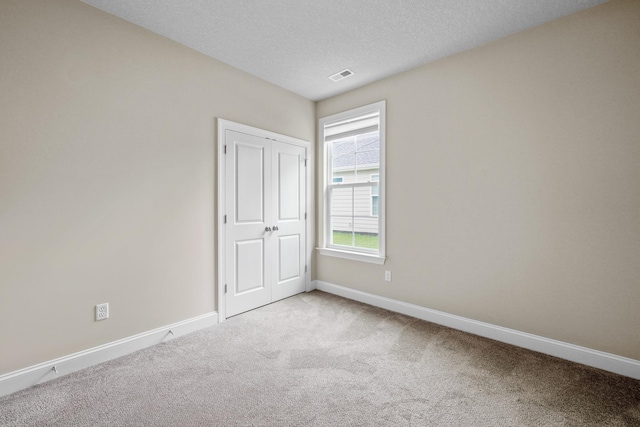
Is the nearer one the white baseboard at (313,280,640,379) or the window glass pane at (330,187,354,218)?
the white baseboard at (313,280,640,379)

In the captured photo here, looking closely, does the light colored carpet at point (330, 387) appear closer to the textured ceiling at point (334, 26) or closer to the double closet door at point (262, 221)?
the double closet door at point (262, 221)

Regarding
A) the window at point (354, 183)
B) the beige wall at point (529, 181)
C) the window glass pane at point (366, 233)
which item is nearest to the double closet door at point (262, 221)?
the window at point (354, 183)

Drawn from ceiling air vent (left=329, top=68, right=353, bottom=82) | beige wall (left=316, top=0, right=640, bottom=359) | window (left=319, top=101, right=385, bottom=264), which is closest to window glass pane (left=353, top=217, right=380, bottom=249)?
window (left=319, top=101, right=385, bottom=264)

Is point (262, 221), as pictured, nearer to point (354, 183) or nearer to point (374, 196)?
point (354, 183)

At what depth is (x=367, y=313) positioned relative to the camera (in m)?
3.23

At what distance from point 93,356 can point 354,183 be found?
3.07 meters

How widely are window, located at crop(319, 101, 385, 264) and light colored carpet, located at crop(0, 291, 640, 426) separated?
1.27 m

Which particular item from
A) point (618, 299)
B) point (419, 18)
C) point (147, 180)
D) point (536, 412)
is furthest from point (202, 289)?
point (618, 299)

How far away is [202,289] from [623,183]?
3604 mm

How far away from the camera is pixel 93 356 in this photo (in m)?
2.19

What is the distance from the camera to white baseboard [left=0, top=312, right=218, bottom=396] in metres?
1.89

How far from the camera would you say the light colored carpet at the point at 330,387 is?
1.65m

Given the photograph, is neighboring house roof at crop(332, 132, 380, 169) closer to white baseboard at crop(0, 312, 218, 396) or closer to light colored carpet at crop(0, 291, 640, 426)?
light colored carpet at crop(0, 291, 640, 426)

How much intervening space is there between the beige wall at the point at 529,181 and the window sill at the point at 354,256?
0.59ft
